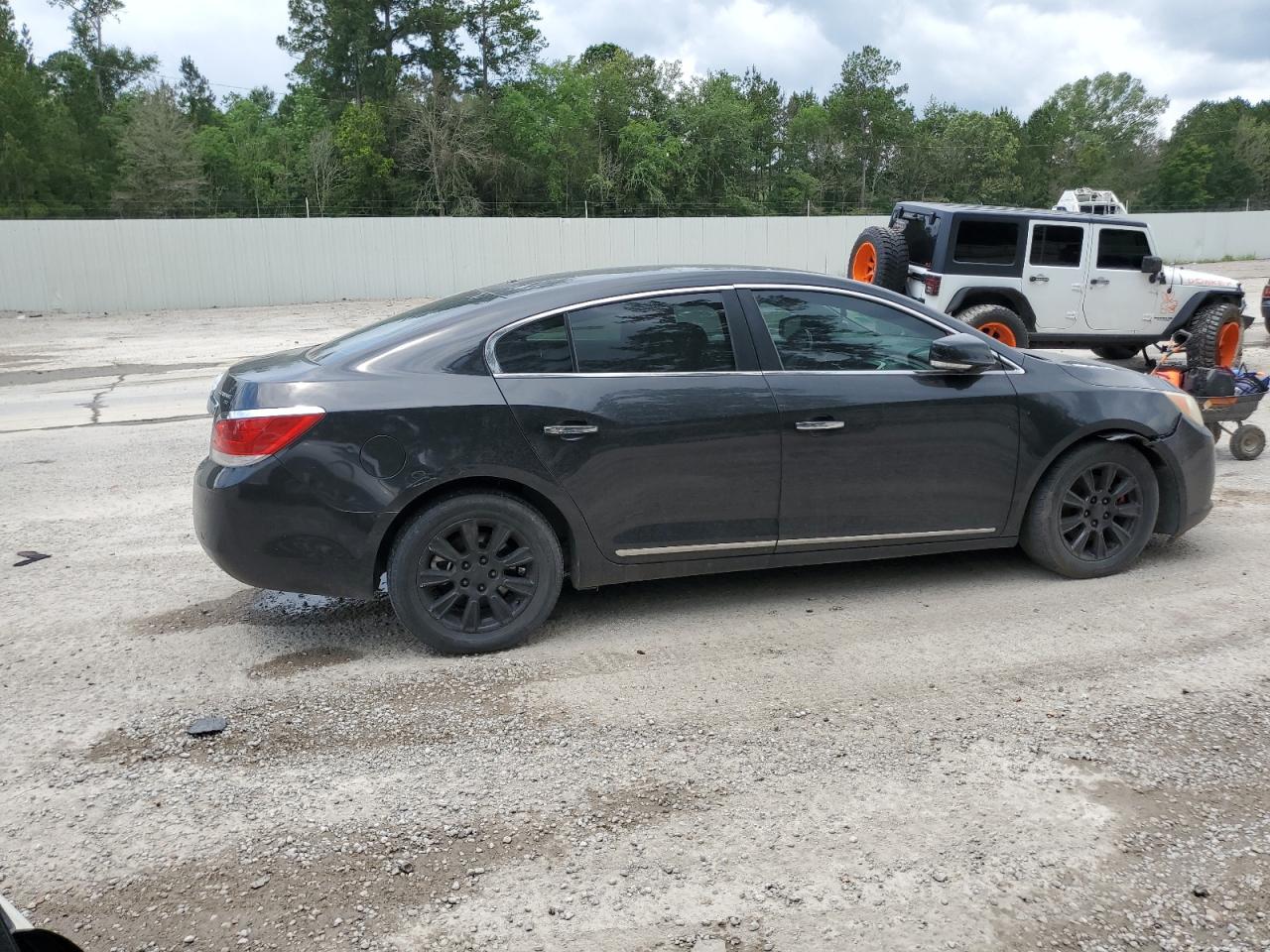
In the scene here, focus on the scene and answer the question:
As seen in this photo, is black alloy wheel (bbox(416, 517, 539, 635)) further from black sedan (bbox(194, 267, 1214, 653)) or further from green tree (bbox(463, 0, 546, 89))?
green tree (bbox(463, 0, 546, 89))

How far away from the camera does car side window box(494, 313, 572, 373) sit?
14.9 feet

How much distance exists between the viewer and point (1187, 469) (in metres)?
5.36

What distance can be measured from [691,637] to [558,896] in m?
1.91

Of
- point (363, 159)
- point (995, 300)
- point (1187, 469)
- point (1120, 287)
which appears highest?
point (363, 159)

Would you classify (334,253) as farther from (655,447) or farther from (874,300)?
(655,447)

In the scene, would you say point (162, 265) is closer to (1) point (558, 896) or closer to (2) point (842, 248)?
(2) point (842, 248)

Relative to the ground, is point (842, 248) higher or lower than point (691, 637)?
higher

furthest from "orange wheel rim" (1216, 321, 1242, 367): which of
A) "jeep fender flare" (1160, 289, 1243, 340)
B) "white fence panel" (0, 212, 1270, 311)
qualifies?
"white fence panel" (0, 212, 1270, 311)

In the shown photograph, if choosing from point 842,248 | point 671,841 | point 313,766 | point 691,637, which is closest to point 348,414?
point 313,766

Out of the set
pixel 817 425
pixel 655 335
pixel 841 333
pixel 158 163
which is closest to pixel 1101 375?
pixel 841 333

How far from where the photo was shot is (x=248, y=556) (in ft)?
14.2

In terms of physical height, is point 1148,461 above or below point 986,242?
below

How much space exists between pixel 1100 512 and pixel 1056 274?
7.89 m

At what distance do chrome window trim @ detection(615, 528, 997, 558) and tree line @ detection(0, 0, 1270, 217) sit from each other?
137 feet
